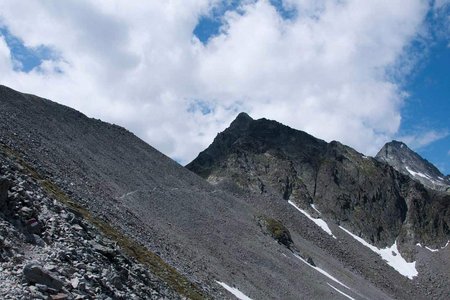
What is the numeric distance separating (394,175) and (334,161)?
27330mm

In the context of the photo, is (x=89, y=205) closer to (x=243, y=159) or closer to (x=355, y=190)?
(x=243, y=159)

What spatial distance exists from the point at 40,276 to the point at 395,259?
153 m

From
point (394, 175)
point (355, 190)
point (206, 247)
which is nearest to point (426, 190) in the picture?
point (394, 175)

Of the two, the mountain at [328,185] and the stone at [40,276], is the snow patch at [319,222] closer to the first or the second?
the mountain at [328,185]

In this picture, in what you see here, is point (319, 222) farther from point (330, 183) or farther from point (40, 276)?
point (40, 276)

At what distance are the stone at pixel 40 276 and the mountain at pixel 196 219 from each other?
0.04m

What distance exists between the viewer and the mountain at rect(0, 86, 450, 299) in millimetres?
25500

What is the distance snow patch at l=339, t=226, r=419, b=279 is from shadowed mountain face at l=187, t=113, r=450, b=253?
3.07m

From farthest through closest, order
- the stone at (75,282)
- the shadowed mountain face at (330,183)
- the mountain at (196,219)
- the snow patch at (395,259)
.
Result: the shadowed mountain face at (330,183) → the snow patch at (395,259) → the mountain at (196,219) → the stone at (75,282)

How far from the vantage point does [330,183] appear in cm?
18188

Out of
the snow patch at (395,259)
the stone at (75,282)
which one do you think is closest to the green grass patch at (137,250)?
the stone at (75,282)

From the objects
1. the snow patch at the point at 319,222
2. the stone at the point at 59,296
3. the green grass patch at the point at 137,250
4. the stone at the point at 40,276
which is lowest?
the stone at the point at 59,296

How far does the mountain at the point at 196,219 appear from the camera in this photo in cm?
2550

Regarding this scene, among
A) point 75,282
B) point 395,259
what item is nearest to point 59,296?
point 75,282
